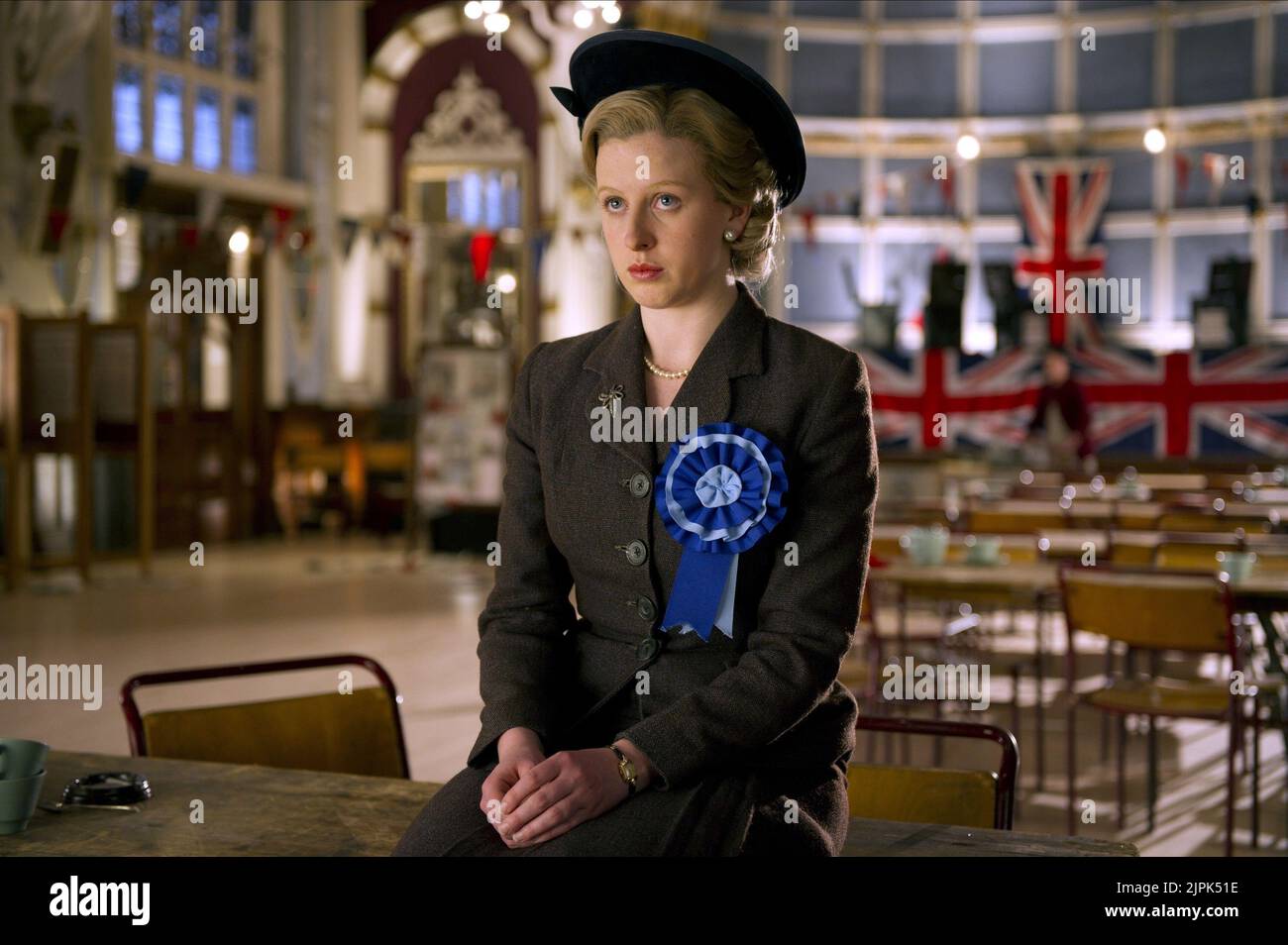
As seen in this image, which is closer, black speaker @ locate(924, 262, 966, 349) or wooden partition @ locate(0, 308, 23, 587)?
wooden partition @ locate(0, 308, 23, 587)

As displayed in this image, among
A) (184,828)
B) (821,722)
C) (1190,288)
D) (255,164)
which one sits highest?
(255,164)

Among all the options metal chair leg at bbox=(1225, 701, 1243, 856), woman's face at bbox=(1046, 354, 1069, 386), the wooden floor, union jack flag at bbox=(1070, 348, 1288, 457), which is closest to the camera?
metal chair leg at bbox=(1225, 701, 1243, 856)

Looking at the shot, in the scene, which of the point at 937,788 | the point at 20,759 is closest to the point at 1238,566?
the point at 937,788

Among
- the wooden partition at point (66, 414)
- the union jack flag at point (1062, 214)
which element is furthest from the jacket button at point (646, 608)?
the union jack flag at point (1062, 214)

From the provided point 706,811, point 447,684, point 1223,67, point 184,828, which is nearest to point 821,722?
point 706,811

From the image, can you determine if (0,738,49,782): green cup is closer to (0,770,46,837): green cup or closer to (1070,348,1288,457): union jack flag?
(0,770,46,837): green cup

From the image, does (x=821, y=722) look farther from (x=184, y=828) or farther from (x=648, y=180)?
(x=184, y=828)

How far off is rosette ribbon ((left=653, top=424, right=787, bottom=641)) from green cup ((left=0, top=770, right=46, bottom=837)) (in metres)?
0.73

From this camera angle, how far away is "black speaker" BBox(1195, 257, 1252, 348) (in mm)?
12930

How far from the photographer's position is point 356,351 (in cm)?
1413

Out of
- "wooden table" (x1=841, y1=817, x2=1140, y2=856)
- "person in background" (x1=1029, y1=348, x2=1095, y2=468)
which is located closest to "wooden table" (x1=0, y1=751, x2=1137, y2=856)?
"wooden table" (x1=841, y1=817, x2=1140, y2=856)

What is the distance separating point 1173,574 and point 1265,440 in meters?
10.2

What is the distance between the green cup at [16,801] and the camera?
5.11 feet

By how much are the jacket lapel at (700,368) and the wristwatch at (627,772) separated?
1.04 ft
